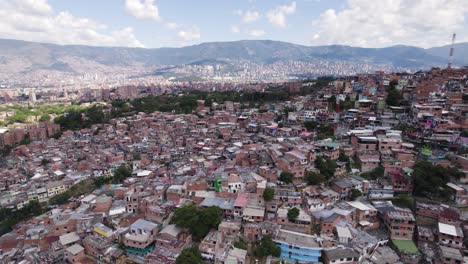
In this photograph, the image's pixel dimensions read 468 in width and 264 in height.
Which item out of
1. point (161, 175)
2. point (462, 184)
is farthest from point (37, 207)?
point (462, 184)

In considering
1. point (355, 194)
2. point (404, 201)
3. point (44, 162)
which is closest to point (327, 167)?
point (355, 194)

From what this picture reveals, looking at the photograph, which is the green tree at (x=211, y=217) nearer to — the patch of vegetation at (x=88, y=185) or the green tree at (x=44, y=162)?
the patch of vegetation at (x=88, y=185)

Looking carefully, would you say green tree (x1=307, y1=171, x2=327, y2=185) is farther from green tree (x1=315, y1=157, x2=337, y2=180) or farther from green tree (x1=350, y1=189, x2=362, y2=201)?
green tree (x1=350, y1=189, x2=362, y2=201)

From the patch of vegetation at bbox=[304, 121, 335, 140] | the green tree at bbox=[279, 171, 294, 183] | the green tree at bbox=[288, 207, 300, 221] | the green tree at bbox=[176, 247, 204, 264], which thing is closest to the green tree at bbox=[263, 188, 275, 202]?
the green tree at bbox=[288, 207, 300, 221]

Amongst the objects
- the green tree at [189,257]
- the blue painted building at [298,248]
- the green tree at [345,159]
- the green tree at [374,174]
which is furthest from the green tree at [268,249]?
the green tree at [345,159]

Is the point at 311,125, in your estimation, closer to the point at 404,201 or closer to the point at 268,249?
the point at 404,201
